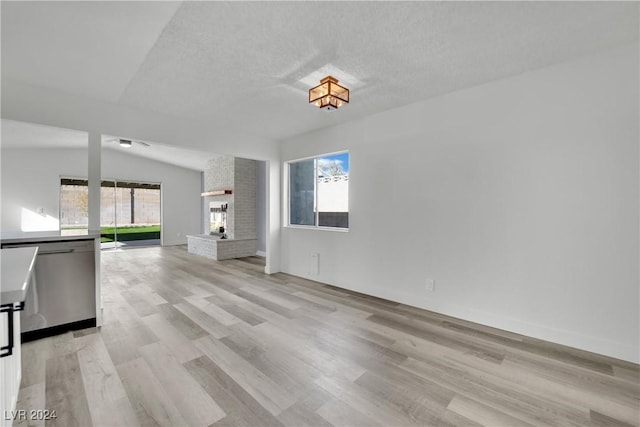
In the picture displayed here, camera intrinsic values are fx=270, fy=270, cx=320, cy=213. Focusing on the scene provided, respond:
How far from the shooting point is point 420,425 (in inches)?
59.2

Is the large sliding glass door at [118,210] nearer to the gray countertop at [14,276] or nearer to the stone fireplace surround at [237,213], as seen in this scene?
the stone fireplace surround at [237,213]

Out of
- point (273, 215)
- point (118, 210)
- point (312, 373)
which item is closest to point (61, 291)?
point (312, 373)

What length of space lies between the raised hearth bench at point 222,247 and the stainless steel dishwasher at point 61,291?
363cm

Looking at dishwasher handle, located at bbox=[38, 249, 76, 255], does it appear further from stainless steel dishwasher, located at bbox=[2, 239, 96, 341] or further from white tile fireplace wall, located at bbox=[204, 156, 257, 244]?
white tile fireplace wall, located at bbox=[204, 156, 257, 244]

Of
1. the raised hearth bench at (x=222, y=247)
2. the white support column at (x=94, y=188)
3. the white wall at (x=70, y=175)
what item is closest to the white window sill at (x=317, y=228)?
the raised hearth bench at (x=222, y=247)

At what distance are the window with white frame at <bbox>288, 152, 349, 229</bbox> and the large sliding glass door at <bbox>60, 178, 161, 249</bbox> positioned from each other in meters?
6.17

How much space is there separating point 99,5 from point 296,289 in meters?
3.55

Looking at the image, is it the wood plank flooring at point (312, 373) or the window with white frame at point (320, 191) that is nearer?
the wood plank flooring at point (312, 373)

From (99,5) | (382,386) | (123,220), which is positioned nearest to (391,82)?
(99,5)

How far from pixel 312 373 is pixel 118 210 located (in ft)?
29.0

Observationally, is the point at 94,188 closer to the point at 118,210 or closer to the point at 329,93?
the point at 329,93

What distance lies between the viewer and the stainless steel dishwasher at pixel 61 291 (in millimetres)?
2490

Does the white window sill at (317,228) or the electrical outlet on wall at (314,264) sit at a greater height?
the white window sill at (317,228)

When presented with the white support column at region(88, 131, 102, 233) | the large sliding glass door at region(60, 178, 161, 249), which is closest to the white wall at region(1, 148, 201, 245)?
the large sliding glass door at region(60, 178, 161, 249)
